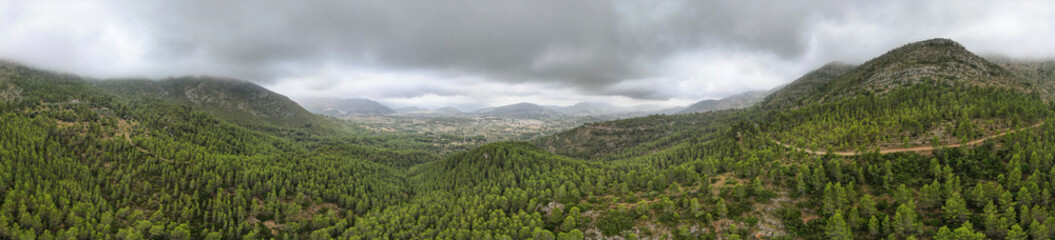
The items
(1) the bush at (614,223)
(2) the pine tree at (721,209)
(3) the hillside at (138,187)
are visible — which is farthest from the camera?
(1) the bush at (614,223)

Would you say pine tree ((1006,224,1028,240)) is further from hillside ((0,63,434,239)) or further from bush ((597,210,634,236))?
hillside ((0,63,434,239))

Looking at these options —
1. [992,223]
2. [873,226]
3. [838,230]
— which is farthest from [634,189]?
[992,223]

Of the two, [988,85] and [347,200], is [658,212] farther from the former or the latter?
[988,85]

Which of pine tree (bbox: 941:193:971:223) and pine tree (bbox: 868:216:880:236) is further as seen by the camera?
pine tree (bbox: 868:216:880:236)

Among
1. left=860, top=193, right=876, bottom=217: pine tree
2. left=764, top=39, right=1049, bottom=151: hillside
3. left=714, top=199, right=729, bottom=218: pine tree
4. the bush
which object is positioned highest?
left=764, top=39, right=1049, bottom=151: hillside

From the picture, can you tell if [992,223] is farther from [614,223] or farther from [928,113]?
[614,223]

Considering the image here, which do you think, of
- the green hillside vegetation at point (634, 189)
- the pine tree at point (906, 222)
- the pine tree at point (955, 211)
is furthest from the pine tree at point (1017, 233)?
the pine tree at point (906, 222)

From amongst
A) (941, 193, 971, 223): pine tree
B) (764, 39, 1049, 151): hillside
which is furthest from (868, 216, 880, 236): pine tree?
(764, 39, 1049, 151): hillside

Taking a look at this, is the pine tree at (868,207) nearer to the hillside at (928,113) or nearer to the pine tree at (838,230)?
the pine tree at (838,230)

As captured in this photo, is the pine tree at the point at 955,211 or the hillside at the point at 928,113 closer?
the pine tree at the point at 955,211
